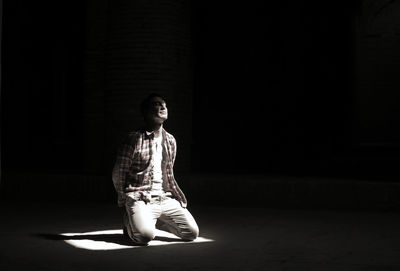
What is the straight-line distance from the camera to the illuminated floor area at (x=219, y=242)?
14.2 feet

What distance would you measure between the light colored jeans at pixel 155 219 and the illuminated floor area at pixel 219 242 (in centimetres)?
11

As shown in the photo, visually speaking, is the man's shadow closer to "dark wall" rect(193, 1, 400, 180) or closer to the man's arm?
the man's arm

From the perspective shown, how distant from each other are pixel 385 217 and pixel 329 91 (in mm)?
2639

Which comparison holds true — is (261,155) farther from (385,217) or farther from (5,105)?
(5,105)

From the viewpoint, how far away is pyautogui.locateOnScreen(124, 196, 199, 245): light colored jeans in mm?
5082

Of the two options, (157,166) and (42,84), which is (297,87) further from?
(42,84)

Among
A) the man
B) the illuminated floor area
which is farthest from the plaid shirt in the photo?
the illuminated floor area

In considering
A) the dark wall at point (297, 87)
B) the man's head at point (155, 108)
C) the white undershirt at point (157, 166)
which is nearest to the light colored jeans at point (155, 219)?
the white undershirt at point (157, 166)

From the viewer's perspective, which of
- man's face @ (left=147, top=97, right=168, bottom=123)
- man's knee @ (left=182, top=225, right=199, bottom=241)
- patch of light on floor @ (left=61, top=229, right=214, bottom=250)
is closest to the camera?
patch of light on floor @ (left=61, top=229, right=214, bottom=250)

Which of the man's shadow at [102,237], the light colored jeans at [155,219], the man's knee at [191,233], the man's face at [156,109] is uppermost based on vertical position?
the man's face at [156,109]

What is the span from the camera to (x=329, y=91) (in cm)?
911

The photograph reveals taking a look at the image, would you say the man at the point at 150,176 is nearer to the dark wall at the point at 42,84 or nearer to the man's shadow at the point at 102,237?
the man's shadow at the point at 102,237

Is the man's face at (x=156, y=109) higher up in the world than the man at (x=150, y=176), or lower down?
higher up

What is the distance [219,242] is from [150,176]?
896 mm
